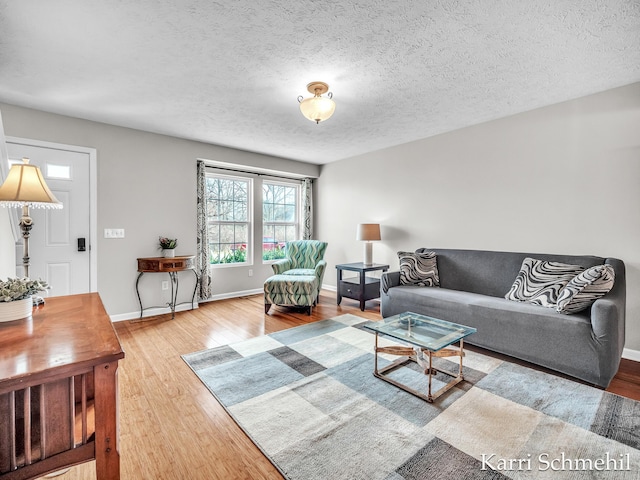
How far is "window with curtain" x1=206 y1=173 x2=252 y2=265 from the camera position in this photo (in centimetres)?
484

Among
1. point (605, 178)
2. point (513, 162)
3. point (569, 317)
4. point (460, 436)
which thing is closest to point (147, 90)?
point (460, 436)

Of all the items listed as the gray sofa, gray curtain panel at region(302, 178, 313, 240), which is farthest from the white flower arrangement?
gray curtain panel at region(302, 178, 313, 240)

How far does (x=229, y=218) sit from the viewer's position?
5.02 metres

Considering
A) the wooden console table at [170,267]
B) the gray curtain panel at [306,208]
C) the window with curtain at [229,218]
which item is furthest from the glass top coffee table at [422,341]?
the gray curtain panel at [306,208]

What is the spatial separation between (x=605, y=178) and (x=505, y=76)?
1388 mm

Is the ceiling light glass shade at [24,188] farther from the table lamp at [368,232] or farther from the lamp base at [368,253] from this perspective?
the lamp base at [368,253]

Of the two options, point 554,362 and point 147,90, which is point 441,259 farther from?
point 147,90

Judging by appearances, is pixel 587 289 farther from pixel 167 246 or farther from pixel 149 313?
pixel 149 313

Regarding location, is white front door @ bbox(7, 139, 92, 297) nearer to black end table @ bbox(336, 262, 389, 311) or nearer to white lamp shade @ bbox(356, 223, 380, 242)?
black end table @ bbox(336, 262, 389, 311)

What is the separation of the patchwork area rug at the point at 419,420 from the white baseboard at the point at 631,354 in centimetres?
98

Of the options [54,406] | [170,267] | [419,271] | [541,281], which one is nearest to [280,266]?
[170,267]

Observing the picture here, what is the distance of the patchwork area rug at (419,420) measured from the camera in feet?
4.83

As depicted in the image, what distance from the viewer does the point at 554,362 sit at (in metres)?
2.36

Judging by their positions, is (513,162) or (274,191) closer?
(513,162)
